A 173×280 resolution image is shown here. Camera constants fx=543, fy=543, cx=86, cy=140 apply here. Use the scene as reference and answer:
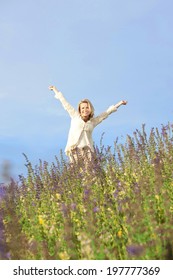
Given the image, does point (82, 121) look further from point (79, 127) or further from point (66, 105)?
point (66, 105)

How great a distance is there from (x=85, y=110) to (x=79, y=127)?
40 cm

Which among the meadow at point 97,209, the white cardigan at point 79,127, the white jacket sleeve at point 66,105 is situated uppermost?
the white jacket sleeve at point 66,105

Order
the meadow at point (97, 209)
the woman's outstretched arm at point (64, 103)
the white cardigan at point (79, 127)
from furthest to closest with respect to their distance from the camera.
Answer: the woman's outstretched arm at point (64, 103)
the white cardigan at point (79, 127)
the meadow at point (97, 209)

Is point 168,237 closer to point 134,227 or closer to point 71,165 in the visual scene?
point 134,227

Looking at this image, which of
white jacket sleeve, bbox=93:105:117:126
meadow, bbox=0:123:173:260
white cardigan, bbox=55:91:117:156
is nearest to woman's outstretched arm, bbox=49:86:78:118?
white cardigan, bbox=55:91:117:156

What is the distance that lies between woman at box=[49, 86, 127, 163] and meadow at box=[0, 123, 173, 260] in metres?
1.96

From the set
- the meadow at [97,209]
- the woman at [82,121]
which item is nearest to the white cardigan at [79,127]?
the woman at [82,121]

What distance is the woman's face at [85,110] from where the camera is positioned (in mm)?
11648

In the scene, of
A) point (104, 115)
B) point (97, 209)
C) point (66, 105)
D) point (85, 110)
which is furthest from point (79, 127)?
point (97, 209)

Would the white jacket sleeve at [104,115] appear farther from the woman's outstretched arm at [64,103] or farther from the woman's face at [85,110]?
the woman's outstretched arm at [64,103]

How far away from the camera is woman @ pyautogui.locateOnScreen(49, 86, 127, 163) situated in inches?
456

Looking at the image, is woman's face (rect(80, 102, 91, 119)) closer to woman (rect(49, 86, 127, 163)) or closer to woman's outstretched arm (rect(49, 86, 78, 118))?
woman (rect(49, 86, 127, 163))

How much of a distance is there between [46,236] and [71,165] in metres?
3.64

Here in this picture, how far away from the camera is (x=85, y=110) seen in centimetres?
1166
